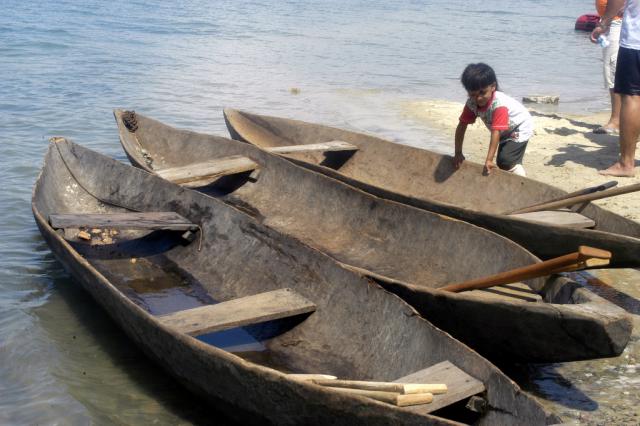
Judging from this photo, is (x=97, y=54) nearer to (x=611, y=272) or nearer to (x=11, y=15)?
(x=11, y=15)

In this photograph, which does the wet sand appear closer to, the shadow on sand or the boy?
the shadow on sand

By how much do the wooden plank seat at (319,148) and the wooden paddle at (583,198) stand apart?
2.16 m

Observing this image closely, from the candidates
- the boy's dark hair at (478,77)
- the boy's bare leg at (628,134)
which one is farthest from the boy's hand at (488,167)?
the boy's bare leg at (628,134)

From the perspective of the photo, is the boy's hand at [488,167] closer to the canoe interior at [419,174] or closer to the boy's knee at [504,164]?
the canoe interior at [419,174]

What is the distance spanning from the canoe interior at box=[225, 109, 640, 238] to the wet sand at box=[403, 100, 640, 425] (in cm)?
60

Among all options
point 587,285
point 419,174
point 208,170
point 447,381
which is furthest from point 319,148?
point 447,381

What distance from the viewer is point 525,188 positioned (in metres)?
6.18

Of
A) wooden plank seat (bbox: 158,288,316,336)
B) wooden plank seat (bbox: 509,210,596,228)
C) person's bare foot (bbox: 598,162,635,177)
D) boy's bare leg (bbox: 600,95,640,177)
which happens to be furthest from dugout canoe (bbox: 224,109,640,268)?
person's bare foot (bbox: 598,162,635,177)

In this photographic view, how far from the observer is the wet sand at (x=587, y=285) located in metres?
4.15

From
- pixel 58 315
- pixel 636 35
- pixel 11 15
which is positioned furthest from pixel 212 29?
pixel 58 315

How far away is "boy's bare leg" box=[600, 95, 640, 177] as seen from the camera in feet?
24.1

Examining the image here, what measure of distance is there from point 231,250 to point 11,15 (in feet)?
60.9

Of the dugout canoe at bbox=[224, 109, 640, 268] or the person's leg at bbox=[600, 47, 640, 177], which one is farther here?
the person's leg at bbox=[600, 47, 640, 177]

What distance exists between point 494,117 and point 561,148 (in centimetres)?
349
